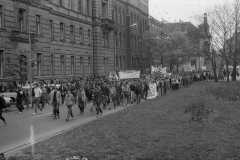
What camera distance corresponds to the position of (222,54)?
188ft

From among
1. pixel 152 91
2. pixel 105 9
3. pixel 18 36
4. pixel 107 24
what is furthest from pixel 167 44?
pixel 18 36

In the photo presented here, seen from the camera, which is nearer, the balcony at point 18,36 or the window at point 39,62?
the balcony at point 18,36

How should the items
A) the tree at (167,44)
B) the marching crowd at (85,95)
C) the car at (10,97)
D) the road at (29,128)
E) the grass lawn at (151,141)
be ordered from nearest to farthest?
the grass lawn at (151,141) < the road at (29,128) < the marching crowd at (85,95) < the car at (10,97) < the tree at (167,44)

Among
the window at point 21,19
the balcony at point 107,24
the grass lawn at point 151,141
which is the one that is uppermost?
the balcony at point 107,24

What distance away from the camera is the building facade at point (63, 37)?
35594mm

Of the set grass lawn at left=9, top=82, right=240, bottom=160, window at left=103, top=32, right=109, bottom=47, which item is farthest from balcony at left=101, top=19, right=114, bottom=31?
→ grass lawn at left=9, top=82, right=240, bottom=160

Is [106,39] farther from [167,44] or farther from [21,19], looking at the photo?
[21,19]

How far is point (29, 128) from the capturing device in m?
17.7

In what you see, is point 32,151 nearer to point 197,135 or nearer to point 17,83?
point 197,135

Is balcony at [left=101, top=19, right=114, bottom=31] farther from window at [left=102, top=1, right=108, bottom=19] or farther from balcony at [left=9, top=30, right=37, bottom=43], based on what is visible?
balcony at [left=9, top=30, right=37, bottom=43]

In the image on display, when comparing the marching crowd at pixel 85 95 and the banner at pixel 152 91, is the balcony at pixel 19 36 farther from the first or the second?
the banner at pixel 152 91

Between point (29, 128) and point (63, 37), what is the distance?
102 ft

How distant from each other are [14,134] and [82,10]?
129ft

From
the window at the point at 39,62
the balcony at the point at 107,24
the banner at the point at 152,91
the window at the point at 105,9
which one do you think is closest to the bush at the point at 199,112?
the banner at the point at 152,91
